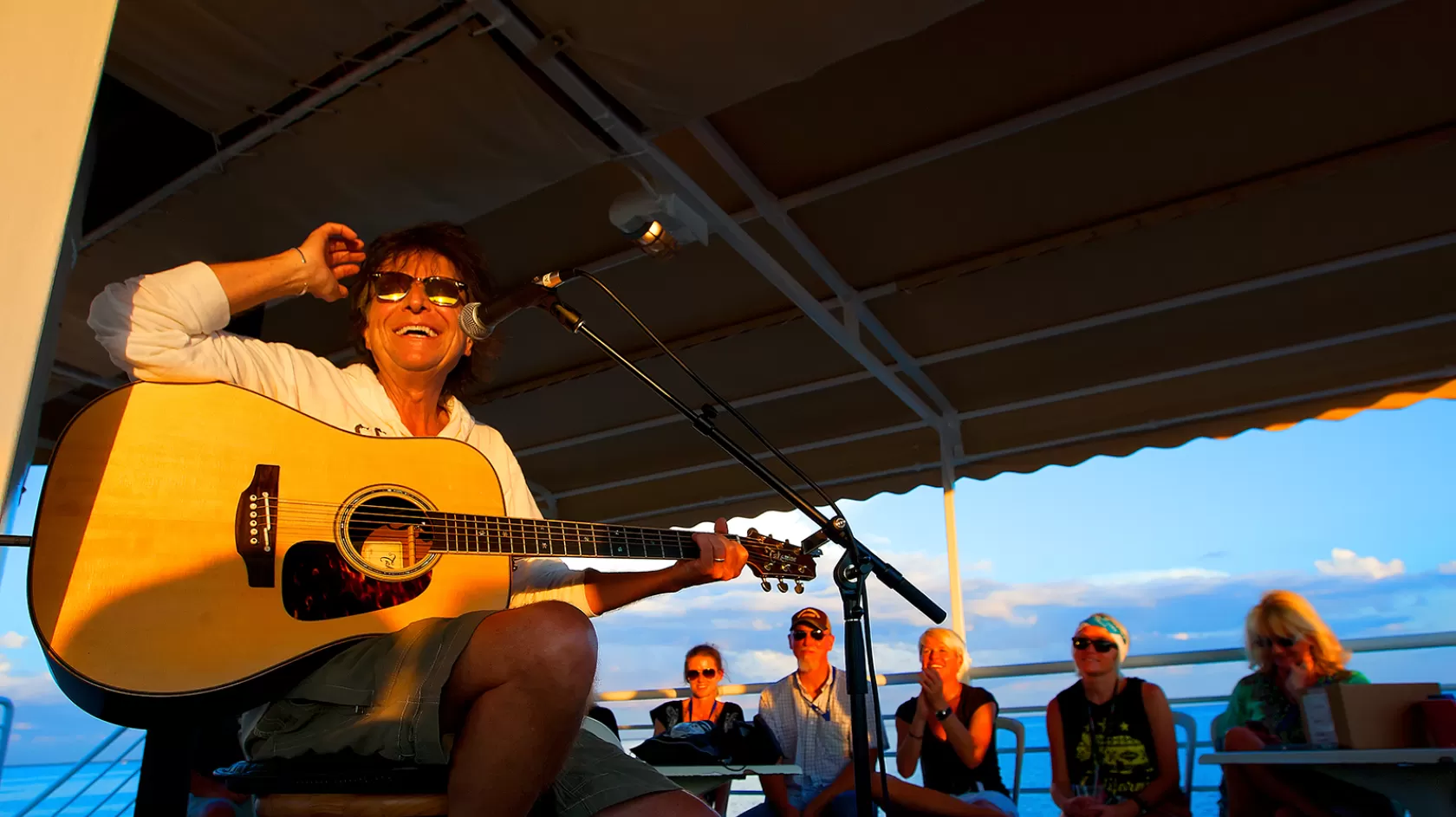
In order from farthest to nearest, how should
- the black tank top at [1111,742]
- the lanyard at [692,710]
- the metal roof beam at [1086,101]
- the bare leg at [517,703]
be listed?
the lanyard at [692,710], the black tank top at [1111,742], the metal roof beam at [1086,101], the bare leg at [517,703]

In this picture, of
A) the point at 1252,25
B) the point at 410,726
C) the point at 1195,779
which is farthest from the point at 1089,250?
the point at 410,726

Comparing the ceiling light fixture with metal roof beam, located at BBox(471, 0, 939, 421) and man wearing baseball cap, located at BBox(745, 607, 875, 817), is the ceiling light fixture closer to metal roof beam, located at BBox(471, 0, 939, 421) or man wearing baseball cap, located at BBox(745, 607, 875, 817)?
metal roof beam, located at BBox(471, 0, 939, 421)

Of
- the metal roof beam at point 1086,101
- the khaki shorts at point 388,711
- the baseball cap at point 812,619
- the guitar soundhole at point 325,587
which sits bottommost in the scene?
the khaki shorts at point 388,711

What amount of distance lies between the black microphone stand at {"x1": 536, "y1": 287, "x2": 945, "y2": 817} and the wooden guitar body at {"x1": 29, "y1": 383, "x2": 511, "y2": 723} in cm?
52

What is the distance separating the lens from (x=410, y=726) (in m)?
1.46

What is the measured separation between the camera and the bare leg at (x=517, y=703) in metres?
1.39

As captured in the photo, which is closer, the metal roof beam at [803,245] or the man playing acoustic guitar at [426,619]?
the man playing acoustic guitar at [426,619]

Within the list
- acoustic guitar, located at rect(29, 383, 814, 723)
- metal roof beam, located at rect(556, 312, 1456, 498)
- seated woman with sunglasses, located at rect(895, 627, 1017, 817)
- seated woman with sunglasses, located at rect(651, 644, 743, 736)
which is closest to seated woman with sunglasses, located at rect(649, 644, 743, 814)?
seated woman with sunglasses, located at rect(651, 644, 743, 736)

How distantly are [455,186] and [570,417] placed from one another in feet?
12.2

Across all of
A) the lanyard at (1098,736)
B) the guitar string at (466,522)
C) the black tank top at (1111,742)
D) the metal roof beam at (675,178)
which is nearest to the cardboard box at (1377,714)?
the black tank top at (1111,742)

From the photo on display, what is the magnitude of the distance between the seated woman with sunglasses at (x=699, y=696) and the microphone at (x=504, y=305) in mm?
4156

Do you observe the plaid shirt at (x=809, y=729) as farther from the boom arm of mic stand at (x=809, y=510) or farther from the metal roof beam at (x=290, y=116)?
the metal roof beam at (x=290, y=116)

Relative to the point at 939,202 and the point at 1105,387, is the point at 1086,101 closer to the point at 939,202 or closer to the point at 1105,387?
the point at 939,202

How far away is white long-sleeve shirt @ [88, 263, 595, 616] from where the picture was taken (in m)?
1.74
